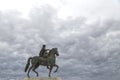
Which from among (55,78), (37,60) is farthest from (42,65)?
(55,78)

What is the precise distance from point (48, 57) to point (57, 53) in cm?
104

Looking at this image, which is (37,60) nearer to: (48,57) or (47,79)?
(48,57)

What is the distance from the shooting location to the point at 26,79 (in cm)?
3005

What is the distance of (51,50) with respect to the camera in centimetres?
3269

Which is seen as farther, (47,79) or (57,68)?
(57,68)

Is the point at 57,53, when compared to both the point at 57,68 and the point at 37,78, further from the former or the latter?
the point at 37,78

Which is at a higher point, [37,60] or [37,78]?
[37,60]

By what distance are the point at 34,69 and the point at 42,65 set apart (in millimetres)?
954

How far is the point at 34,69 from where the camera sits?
3272cm

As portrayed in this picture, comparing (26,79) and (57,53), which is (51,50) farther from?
(26,79)

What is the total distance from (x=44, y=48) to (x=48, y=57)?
42.6 inches

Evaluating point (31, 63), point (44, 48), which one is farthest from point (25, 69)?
point (44, 48)

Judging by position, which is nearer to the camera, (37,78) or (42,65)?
(37,78)

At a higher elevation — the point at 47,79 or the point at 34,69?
the point at 34,69
